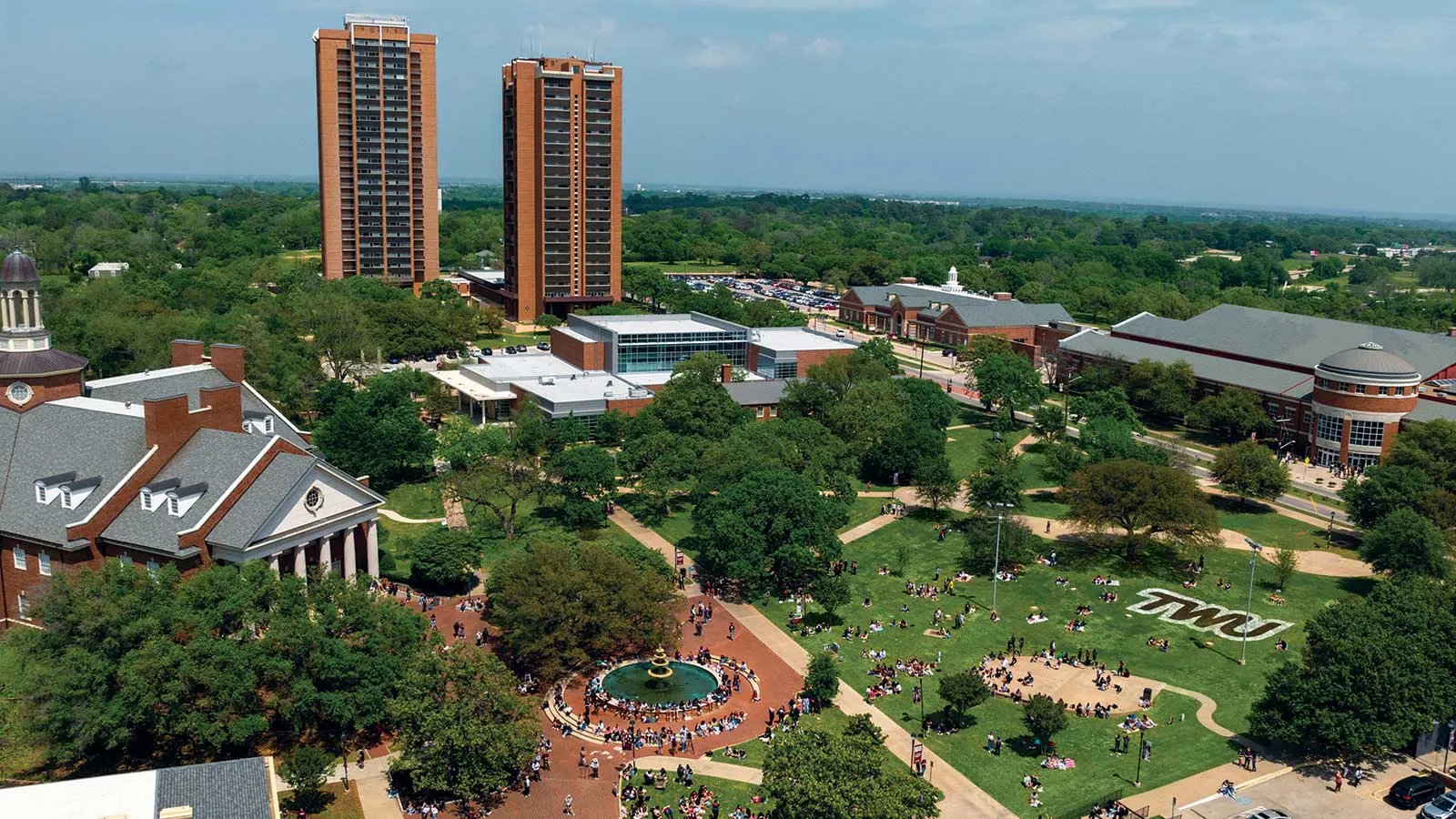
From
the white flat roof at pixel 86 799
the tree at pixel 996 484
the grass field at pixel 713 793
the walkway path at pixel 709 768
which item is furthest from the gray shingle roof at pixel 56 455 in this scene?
the tree at pixel 996 484

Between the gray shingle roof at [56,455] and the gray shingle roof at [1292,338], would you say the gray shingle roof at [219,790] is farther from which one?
the gray shingle roof at [1292,338]

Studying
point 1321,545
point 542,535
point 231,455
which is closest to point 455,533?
point 542,535

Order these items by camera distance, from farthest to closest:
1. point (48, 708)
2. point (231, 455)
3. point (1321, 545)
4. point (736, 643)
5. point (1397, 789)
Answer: point (1321, 545) < point (736, 643) < point (231, 455) < point (1397, 789) < point (48, 708)

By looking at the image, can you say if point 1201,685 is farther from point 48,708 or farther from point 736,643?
point 48,708

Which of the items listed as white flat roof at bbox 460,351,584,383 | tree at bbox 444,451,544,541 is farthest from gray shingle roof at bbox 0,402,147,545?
white flat roof at bbox 460,351,584,383

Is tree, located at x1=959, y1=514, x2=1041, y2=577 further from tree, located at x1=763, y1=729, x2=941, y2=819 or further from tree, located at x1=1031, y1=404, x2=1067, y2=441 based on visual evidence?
tree, located at x1=763, y1=729, x2=941, y2=819

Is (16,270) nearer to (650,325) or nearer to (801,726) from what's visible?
(801,726)

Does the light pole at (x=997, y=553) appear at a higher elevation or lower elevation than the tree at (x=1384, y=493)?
lower
